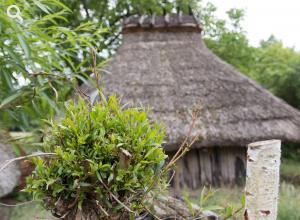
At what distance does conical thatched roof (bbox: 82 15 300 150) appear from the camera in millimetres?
7512

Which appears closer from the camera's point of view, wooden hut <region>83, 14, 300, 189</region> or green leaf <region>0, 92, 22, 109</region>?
green leaf <region>0, 92, 22, 109</region>

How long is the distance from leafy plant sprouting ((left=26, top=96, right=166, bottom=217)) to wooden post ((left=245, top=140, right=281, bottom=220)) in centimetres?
32

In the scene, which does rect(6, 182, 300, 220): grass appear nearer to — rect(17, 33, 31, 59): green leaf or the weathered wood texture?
the weathered wood texture

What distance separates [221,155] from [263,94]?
139cm

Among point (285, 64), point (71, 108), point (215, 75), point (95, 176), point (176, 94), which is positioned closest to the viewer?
point (95, 176)

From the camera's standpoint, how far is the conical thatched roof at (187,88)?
24.6ft

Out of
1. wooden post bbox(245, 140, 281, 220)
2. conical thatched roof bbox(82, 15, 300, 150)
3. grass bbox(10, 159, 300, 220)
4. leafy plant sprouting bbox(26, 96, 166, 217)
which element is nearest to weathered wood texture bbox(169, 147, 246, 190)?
grass bbox(10, 159, 300, 220)

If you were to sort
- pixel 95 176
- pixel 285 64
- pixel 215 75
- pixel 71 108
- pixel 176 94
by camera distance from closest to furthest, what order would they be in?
pixel 95 176 < pixel 71 108 < pixel 176 94 < pixel 215 75 < pixel 285 64

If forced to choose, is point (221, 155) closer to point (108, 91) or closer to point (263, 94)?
point (263, 94)

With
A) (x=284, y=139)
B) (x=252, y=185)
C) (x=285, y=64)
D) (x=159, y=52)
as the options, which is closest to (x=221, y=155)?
(x=284, y=139)

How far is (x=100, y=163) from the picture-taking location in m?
1.23

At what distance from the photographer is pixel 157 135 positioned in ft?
4.44

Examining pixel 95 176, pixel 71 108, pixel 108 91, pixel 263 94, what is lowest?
pixel 263 94

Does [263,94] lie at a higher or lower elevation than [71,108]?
lower
